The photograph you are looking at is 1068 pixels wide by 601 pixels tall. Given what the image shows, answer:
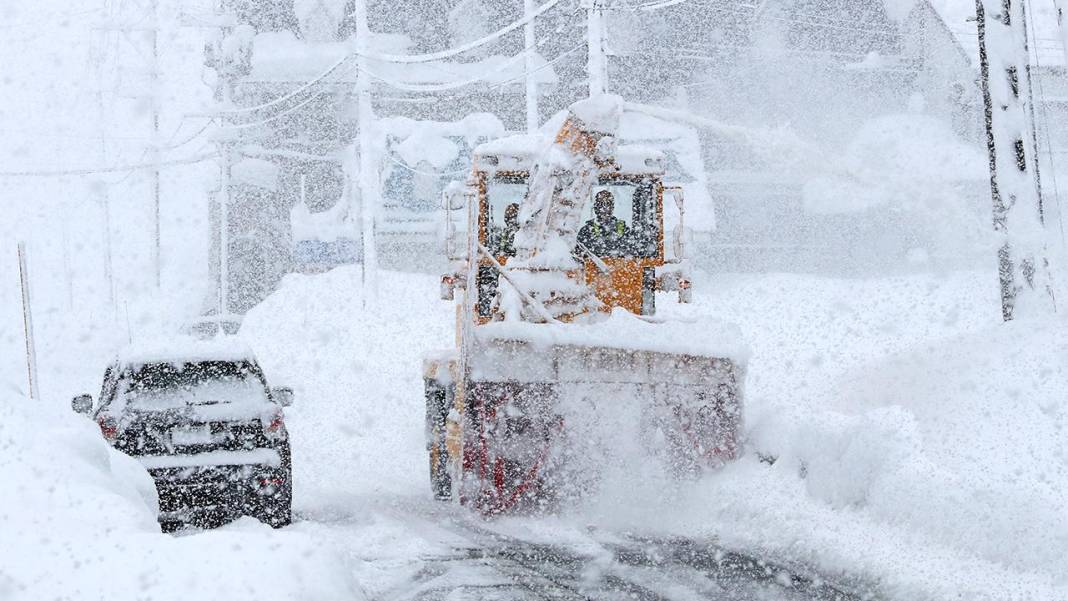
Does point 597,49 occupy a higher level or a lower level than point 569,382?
higher

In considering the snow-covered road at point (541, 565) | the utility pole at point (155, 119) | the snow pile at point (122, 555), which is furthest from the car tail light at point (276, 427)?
the utility pole at point (155, 119)

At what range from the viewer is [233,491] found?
1090 cm

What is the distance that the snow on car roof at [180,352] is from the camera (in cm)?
1095

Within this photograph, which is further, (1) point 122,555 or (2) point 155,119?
(2) point 155,119

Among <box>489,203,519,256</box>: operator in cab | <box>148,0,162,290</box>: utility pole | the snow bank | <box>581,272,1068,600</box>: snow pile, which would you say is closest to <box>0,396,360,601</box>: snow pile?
<box>581,272,1068,600</box>: snow pile

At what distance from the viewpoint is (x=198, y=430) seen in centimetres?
1080

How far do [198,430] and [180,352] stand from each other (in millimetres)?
651

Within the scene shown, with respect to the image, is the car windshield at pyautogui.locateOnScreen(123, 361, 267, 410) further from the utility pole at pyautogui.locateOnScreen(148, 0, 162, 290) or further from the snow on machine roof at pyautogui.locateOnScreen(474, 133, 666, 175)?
the utility pole at pyautogui.locateOnScreen(148, 0, 162, 290)

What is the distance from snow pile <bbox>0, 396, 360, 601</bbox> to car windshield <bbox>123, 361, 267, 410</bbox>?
4666 millimetres

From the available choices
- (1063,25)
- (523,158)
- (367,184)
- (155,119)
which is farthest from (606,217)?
(155,119)

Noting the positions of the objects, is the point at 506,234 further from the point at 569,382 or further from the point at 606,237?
the point at 569,382

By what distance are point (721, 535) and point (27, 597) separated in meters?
6.26

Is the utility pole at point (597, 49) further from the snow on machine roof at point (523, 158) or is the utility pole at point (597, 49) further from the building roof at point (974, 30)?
the building roof at point (974, 30)

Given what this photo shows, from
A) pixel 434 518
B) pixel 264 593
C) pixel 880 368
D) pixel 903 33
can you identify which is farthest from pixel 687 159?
pixel 264 593
